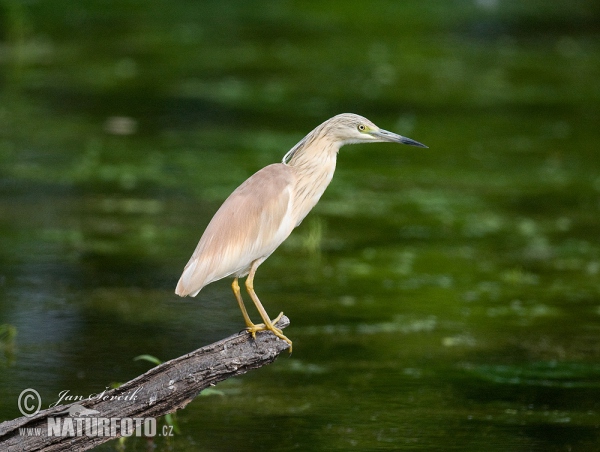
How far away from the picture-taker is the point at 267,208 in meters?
4.29

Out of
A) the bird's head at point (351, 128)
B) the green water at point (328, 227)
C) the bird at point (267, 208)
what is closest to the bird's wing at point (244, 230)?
the bird at point (267, 208)

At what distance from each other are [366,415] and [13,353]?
1.79m

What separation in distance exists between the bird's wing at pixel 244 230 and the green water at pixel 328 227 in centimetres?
92

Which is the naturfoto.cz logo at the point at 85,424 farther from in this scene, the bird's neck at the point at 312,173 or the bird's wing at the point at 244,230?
the bird's neck at the point at 312,173

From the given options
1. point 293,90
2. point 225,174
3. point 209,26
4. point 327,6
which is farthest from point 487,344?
point 327,6

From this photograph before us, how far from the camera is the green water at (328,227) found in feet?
17.5

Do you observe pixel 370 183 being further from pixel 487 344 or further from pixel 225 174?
pixel 487 344

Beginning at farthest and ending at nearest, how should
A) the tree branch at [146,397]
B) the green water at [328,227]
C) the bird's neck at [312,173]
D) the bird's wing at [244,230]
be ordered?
1. the green water at [328,227]
2. the bird's neck at [312,173]
3. the bird's wing at [244,230]
4. the tree branch at [146,397]

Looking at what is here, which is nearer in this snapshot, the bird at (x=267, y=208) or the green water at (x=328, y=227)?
the bird at (x=267, y=208)

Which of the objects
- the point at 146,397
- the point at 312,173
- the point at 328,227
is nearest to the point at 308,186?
the point at 312,173

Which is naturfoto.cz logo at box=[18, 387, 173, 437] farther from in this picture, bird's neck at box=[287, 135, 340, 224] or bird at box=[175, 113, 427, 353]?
bird's neck at box=[287, 135, 340, 224]

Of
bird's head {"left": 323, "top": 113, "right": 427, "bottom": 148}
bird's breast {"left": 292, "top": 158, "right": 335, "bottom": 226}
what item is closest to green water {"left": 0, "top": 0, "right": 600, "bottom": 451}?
bird's breast {"left": 292, "top": 158, "right": 335, "bottom": 226}

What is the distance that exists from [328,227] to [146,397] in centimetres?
431

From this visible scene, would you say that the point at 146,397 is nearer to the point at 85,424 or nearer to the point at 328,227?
the point at 85,424
